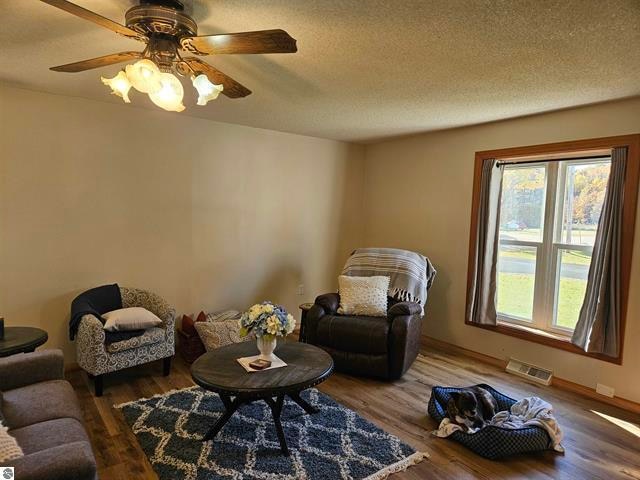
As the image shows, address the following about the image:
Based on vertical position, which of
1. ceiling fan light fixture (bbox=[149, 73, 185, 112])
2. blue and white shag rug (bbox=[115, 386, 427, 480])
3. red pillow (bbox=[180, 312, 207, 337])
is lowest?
blue and white shag rug (bbox=[115, 386, 427, 480])

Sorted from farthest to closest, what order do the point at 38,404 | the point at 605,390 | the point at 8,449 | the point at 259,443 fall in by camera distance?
1. the point at 605,390
2. the point at 259,443
3. the point at 38,404
4. the point at 8,449

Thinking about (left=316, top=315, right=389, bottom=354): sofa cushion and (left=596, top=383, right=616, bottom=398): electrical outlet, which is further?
(left=316, top=315, right=389, bottom=354): sofa cushion

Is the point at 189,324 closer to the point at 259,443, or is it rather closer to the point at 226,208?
the point at 226,208

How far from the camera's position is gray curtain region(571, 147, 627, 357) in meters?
3.14

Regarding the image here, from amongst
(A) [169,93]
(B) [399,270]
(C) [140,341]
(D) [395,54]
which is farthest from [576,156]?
(C) [140,341]

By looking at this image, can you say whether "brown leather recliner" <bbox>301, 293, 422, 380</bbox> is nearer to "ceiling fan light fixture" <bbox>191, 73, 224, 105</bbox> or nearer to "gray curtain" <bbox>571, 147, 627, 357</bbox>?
"gray curtain" <bbox>571, 147, 627, 357</bbox>

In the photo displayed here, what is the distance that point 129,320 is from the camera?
321cm

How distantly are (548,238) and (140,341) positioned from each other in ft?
12.2

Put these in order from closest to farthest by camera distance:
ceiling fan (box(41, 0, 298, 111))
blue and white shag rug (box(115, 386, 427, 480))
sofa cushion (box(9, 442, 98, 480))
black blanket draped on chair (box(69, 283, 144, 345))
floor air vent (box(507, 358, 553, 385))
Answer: sofa cushion (box(9, 442, 98, 480)) < ceiling fan (box(41, 0, 298, 111)) < blue and white shag rug (box(115, 386, 427, 480)) < black blanket draped on chair (box(69, 283, 144, 345)) < floor air vent (box(507, 358, 553, 385))

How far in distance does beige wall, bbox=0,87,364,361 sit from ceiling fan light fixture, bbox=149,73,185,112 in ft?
7.16

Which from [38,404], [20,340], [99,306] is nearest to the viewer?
[38,404]

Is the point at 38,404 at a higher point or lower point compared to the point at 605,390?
higher

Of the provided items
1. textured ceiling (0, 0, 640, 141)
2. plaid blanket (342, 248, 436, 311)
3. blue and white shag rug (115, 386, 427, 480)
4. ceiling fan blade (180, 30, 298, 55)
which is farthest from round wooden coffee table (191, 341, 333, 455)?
textured ceiling (0, 0, 640, 141)

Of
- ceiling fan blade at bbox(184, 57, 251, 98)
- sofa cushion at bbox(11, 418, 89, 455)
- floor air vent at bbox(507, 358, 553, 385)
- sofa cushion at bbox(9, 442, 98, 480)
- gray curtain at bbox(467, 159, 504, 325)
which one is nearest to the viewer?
sofa cushion at bbox(9, 442, 98, 480)
